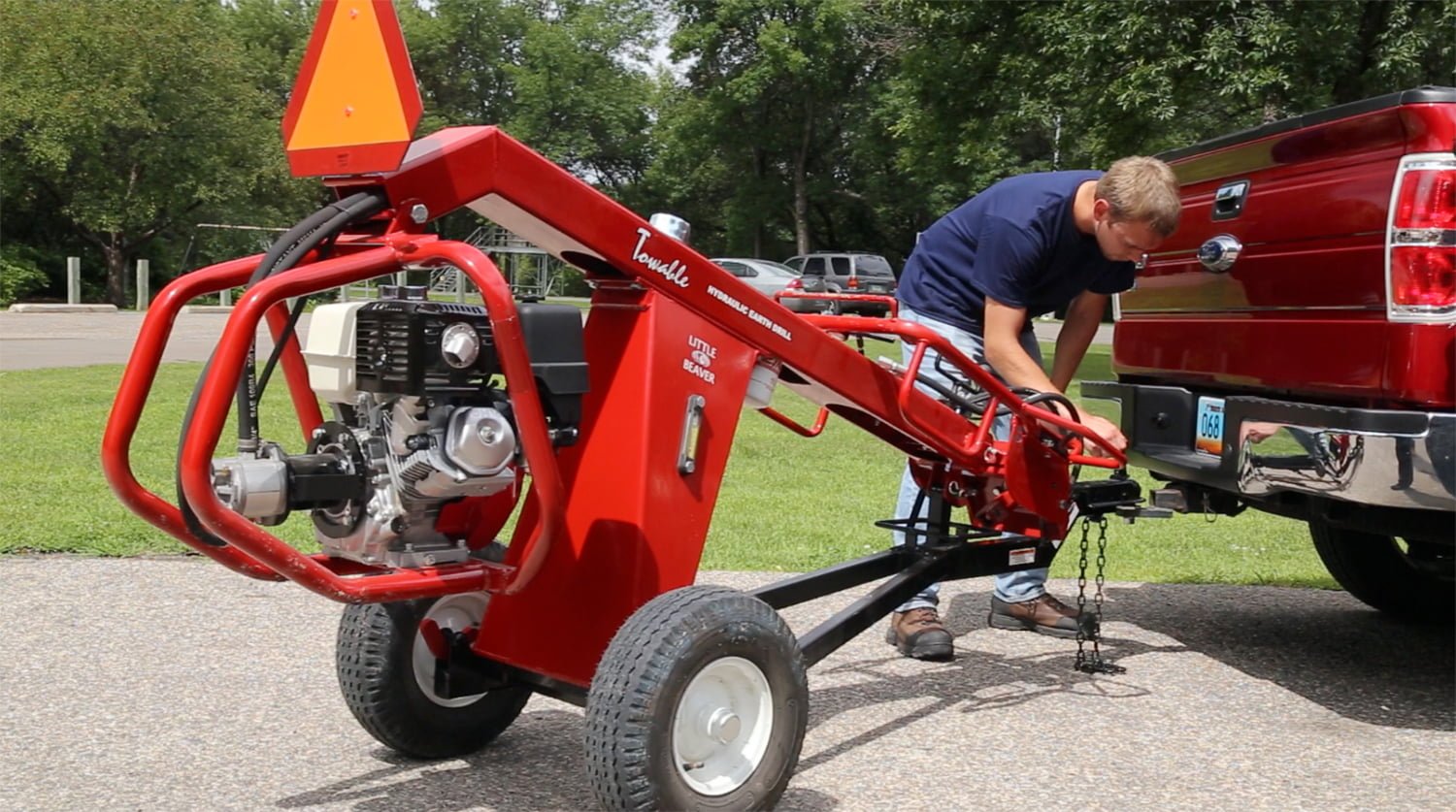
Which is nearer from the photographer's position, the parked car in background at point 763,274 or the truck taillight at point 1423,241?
the truck taillight at point 1423,241

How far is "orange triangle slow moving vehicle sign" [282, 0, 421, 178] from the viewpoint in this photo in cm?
321

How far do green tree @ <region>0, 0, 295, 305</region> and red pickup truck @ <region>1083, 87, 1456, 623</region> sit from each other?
41.7m

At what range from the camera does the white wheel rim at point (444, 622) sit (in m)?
3.90

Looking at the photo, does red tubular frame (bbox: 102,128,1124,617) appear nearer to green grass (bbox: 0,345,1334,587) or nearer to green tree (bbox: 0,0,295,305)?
green grass (bbox: 0,345,1334,587)

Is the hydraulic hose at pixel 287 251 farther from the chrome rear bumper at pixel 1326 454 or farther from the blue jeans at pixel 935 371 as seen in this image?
the chrome rear bumper at pixel 1326 454

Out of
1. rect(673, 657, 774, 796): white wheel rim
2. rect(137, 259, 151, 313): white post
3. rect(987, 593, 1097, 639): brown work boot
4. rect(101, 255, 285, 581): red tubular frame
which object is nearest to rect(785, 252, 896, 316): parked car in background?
rect(137, 259, 151, 313): white post

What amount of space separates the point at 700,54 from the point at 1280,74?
41113 millimetres

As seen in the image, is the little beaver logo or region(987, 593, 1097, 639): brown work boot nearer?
the little beaver logo

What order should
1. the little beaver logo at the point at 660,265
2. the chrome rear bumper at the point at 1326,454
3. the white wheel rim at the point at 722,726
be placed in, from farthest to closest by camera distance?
the chrome rear bumper at the point at 1326,454
the little beaver logo at the point at 660,265
the white wheel rim at the point at 722,726

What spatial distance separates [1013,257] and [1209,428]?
0.97 metres

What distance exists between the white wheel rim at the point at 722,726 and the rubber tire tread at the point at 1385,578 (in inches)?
136

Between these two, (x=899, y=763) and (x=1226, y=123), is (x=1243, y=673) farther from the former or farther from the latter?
(x=1226, y=123)

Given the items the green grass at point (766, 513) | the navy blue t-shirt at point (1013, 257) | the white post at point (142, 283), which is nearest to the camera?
the navy blue t-shirt at point (1013, 257)

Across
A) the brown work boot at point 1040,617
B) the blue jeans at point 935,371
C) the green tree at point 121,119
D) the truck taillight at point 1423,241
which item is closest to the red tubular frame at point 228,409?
the blue jeans at point 935,371
